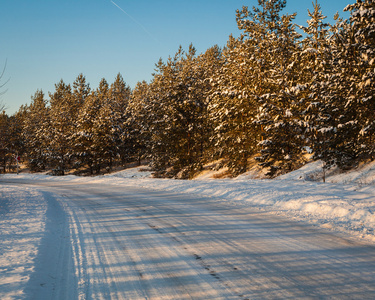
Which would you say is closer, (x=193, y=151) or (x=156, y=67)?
(x=193, y=151)

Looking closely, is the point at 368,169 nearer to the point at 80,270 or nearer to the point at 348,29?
the point at 348,29

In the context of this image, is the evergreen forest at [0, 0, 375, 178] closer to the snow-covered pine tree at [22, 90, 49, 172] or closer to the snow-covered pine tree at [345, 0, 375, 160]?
the snow-covered pine tree at [345, 0, 375, 160]

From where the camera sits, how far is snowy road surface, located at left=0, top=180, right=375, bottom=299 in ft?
11.9

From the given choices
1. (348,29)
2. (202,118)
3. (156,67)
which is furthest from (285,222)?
(156,67)

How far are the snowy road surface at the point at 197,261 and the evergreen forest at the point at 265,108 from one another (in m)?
11.3

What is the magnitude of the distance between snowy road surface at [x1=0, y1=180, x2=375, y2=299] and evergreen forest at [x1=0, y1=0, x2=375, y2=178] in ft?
37.1

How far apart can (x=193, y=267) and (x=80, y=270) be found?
1.74 metres

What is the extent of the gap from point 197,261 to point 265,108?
1766 centimetres

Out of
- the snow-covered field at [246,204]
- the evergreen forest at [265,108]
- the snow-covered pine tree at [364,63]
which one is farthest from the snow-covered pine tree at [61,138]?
the snow-covered pine tree at [364,63]

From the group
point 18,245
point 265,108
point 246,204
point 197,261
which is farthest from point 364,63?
point 18,245

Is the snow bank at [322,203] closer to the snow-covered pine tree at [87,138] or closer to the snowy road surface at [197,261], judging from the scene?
the snowy road surface at [197,261]

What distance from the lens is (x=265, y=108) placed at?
20.7m

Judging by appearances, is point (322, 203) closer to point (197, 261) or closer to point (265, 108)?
point (197, 261)

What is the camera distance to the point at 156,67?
36.0m
